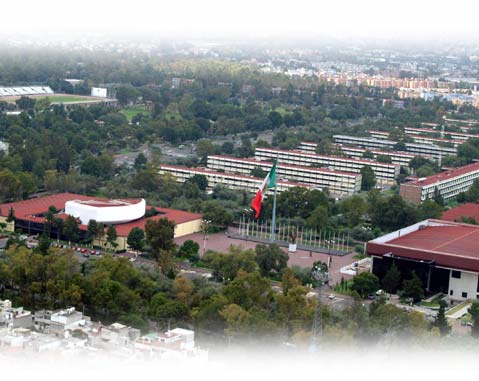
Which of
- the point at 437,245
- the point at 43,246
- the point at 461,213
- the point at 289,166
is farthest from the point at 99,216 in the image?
the point at 289,166

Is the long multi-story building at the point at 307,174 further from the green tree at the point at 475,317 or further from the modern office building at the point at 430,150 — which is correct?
the green tree at the point at 475,317

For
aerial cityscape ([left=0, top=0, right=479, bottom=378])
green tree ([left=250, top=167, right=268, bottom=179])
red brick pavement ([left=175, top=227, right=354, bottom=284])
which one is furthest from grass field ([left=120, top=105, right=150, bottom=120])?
red brick pavement ([left=175, top=227, right=354, bottom=284])

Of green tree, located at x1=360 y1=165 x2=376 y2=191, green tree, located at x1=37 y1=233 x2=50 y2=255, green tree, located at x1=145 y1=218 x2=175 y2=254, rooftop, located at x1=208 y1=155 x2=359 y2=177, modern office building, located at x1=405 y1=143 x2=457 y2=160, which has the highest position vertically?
green tree, located at x1=37 y1=233 x2=50 y2=255

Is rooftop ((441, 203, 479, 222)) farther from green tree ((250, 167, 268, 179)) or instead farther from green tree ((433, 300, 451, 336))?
green tree ((433, 300, 451, 336))

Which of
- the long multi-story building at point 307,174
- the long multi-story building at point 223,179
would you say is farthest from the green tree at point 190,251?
the long multi-story building at point 307,174

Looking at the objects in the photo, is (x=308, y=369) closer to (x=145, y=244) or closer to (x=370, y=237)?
(x=145, y=244)
